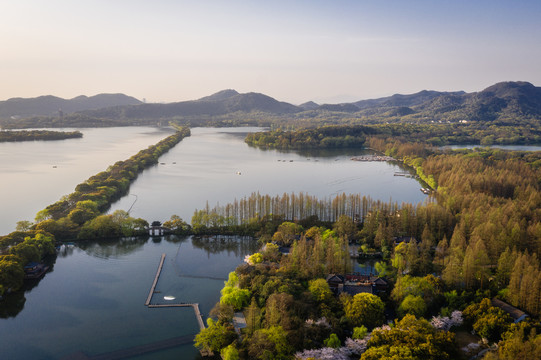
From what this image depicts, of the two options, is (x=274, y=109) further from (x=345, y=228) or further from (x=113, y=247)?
(x=113, y=247)

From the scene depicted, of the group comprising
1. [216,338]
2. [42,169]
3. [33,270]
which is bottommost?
[33,270]

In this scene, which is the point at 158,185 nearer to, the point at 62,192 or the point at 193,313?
the point at 62,192

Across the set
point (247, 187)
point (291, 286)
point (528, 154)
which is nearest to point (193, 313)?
point (291, 286)

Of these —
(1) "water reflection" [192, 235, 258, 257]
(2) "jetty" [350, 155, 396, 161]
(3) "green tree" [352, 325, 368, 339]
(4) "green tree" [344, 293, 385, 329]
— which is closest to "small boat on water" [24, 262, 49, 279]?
(1) "water reflection" [192, 235, 258, 257]

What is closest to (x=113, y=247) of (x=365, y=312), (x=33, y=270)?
(x=33, y=270)

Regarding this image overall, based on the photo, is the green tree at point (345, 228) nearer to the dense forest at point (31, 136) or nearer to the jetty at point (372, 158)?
the jetty at point (372, 158)
